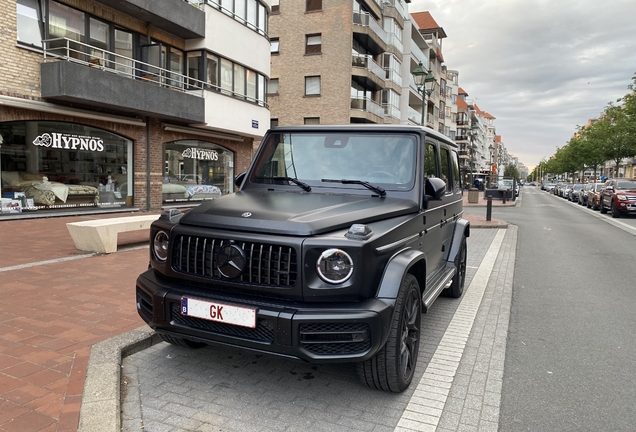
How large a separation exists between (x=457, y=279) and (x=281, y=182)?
288 centimetres

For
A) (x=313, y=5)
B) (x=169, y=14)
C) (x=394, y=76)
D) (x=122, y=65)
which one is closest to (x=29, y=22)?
(x=122, y=65)

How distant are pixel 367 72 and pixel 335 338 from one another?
32611 millimetres

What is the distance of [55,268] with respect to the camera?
6.57m

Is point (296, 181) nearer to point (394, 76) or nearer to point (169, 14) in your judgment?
point (169, 14)

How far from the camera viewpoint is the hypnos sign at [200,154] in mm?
19031

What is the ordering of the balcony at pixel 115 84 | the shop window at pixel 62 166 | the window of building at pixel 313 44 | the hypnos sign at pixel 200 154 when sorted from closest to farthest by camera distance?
the balcony at pixel 115 84 < the shop window at pixel 62 166 < the hypnos sign at pixel 200 154 < the window of building at pixel 313 44

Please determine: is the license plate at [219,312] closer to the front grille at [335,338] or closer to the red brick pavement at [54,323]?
the front grille at [335,338]

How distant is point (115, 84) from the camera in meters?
13.9

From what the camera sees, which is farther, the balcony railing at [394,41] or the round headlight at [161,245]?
the balcony railing at [394,41]

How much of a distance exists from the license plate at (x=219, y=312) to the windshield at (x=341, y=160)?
1492mm

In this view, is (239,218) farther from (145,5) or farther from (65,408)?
(145,5)

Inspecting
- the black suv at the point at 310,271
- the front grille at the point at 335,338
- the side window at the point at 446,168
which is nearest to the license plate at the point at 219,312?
the black suv at the point at 310,271

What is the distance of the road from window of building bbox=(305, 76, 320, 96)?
1006 inches

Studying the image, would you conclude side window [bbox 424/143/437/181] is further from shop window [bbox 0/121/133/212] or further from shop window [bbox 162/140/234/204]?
→ shop window [bbox 162/140/234/204]
